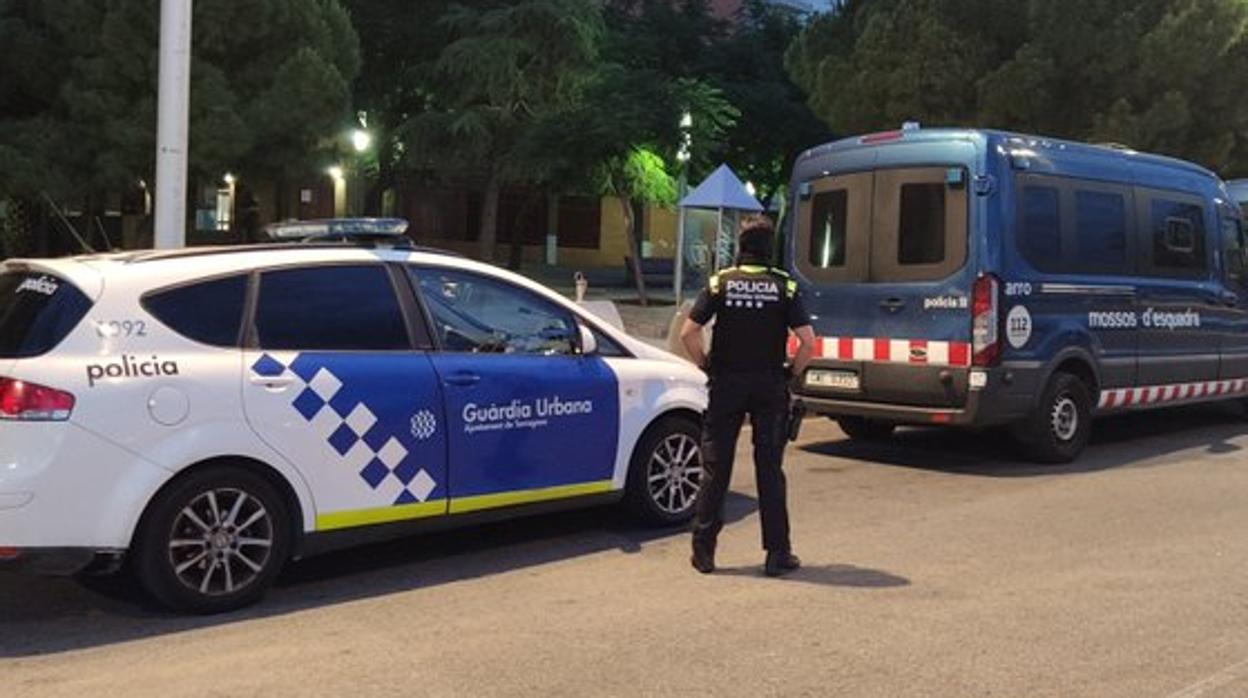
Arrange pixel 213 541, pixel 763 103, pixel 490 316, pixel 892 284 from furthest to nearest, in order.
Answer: pixel 763 103 → pixel 892 284 → pixel 490 316 → pixel 213 541

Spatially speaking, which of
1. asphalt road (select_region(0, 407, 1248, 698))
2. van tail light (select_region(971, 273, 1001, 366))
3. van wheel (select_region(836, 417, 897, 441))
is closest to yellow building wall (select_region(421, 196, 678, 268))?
van wheel (select_region(836, 417, 897, 441))

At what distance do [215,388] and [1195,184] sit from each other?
30.1 ft

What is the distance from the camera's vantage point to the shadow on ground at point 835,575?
620 centimetres

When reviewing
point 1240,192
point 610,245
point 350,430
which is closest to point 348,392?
point 350,430

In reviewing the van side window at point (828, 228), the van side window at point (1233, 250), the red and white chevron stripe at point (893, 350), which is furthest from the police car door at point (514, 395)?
the van side window at point (1233, 250)

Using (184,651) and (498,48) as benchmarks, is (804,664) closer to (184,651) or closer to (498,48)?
(184,651)

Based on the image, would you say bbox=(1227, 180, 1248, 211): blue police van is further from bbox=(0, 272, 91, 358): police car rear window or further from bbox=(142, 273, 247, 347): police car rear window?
bbox=(0, 272, 91, 358): police car rear window

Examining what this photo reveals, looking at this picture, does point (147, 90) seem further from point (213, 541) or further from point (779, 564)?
point (779, 564)

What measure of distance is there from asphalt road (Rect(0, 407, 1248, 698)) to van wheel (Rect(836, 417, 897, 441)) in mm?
2824

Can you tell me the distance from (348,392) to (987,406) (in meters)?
5.05

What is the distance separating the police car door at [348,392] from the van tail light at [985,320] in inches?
176

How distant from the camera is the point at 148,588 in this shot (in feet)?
17.7

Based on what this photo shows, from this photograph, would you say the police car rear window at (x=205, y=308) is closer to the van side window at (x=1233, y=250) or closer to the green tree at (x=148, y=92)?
the van side window at (x=1233, y=250)

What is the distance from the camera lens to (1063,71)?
1900 cm
